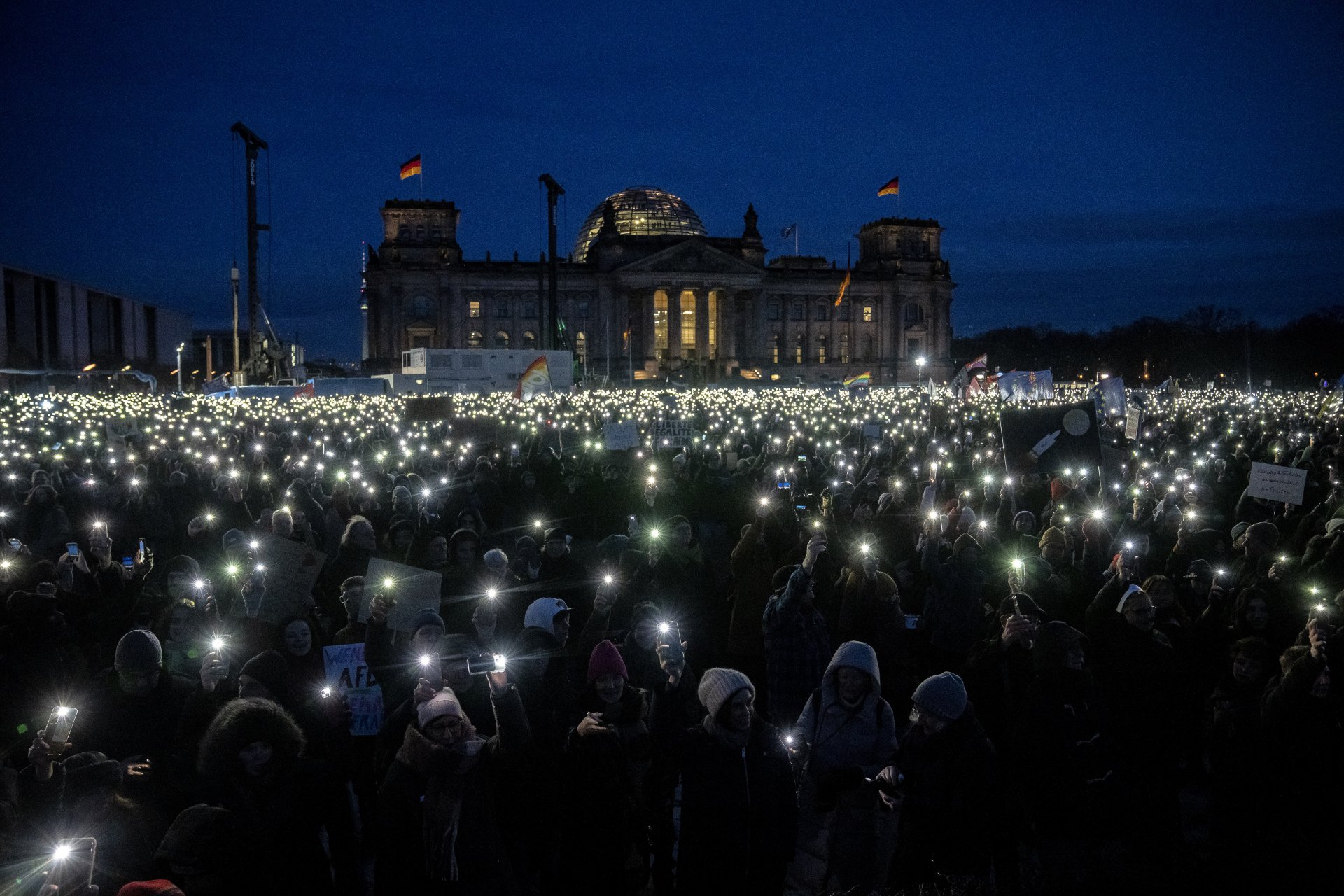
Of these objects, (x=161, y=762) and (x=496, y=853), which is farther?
(x=161, y=762)

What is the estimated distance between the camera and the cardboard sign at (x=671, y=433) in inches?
636

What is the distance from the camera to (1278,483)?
30.3ft

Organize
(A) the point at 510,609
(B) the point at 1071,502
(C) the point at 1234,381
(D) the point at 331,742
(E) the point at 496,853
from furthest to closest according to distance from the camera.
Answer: (C) the point at 1234,381 → (B) the point at 1071,502 → (A) the point at 510,609 → (D) the point at 331,742 → (E) the point at 496,853

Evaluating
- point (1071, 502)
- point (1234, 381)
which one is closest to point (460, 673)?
point (1071, 502)

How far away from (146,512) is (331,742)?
6887mm

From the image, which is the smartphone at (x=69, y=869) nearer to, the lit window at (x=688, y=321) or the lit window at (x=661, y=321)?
the lit window at (x=661, y=321)

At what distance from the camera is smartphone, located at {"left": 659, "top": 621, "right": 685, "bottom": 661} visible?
4.52m

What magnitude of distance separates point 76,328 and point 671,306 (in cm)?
4860

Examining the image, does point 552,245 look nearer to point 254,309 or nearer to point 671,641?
point 254,309

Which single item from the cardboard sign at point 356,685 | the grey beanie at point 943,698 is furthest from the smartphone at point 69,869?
the grey beanie at point 943,698

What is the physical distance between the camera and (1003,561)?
7.41 meters

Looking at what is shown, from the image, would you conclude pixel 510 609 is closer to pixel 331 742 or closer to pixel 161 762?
pixel 331 742

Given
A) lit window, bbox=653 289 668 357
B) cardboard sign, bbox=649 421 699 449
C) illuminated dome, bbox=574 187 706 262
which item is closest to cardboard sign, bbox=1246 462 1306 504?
cardboard sign, bbox=649 421 699 449

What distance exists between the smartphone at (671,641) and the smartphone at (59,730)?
2.68m
